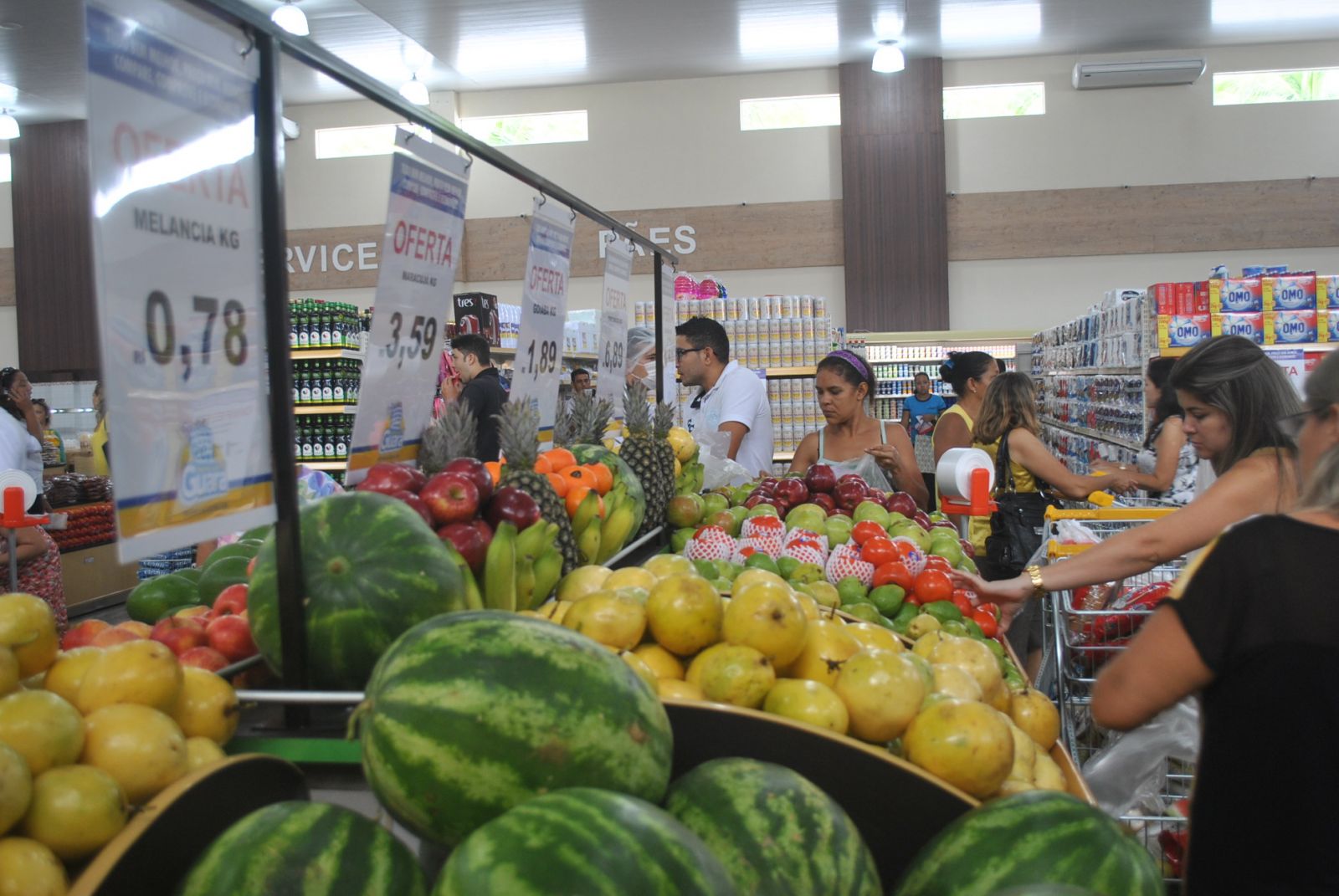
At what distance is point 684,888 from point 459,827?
9.8 inches

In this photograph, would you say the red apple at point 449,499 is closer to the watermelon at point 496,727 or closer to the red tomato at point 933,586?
the watermelon at point 496,727

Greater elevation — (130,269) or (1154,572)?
(130,269)

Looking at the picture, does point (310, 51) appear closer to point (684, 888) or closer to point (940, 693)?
point (684, 888)

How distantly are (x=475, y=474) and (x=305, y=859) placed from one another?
36.5 inches

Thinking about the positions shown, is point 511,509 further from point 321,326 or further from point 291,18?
point 291,18

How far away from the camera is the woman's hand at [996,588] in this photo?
97.0 inches

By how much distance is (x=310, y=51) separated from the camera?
50.7 inches

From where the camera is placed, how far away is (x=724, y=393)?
16.7 ft

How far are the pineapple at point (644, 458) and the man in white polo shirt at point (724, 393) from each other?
81.9 inches

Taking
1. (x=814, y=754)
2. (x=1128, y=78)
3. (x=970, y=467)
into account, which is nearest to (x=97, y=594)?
(x=970, y=467)

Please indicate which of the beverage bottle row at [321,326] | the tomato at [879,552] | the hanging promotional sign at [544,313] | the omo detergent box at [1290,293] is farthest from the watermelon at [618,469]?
the beverage bottle row at [321,326]

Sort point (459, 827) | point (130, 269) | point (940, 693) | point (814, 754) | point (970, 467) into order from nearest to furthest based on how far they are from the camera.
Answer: point (459, 827) < point (130, 269) < point (814, 754) < point (940, 693) < point (970, 467)

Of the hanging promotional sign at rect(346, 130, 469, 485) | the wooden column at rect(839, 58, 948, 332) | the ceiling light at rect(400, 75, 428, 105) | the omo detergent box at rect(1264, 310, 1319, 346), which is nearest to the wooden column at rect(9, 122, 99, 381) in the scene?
the ceiling light at rect(400, 75, 428, 105)

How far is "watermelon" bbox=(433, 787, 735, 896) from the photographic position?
0.67 m
